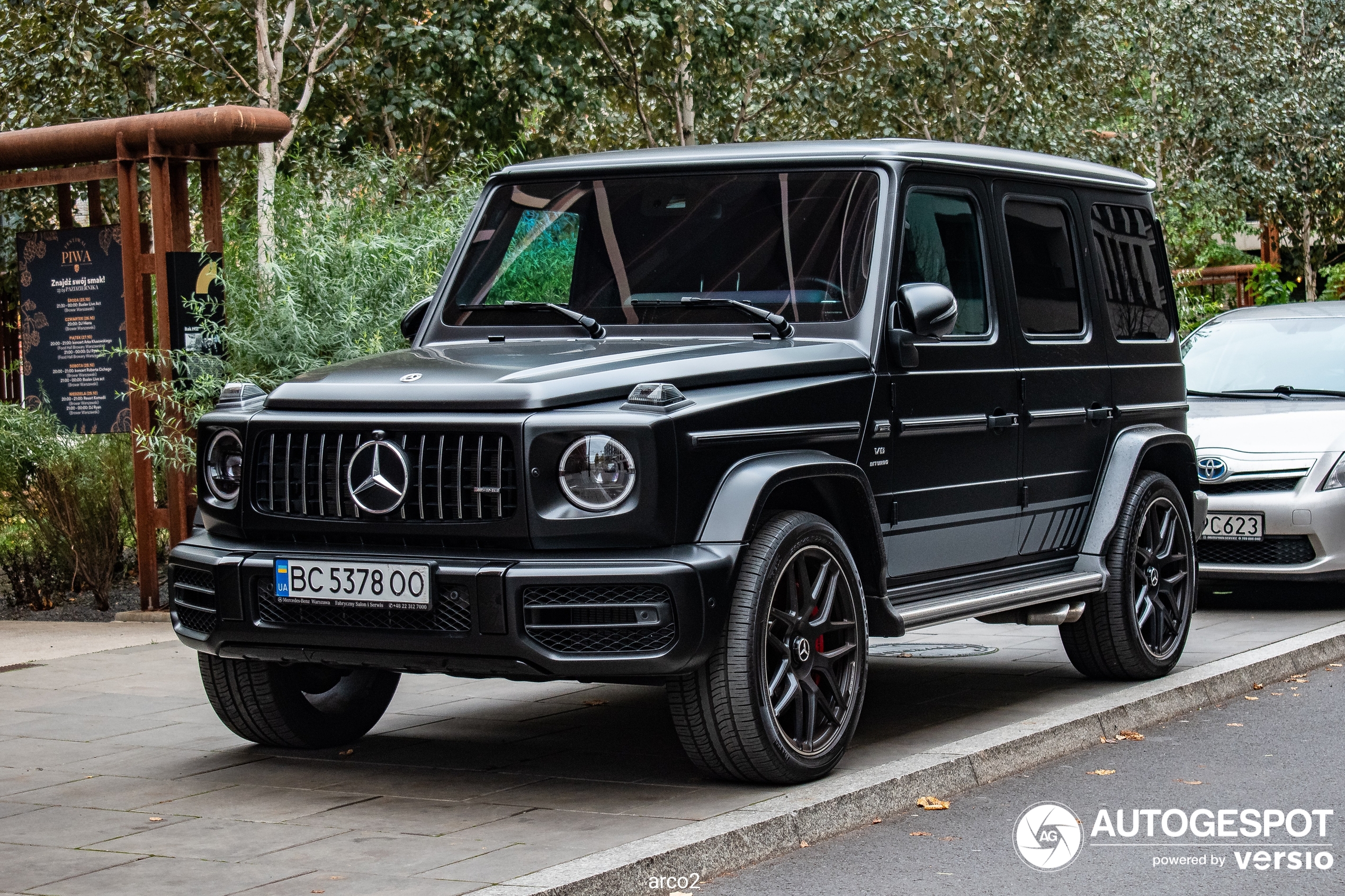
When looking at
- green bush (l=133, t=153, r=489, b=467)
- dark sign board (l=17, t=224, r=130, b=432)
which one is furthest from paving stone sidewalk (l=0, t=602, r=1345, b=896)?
dark sign board (l=17, t=224, r=130, b=432)

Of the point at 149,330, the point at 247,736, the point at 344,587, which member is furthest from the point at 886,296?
the point at 149,330

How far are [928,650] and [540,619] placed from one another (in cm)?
429

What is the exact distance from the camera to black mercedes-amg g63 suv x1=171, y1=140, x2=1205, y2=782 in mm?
5320

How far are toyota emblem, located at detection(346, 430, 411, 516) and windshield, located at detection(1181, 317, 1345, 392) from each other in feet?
23.5

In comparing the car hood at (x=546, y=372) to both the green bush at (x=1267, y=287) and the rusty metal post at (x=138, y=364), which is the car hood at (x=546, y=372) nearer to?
the rusty metal post at (x=138, y=364)

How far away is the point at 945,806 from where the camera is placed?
18.9 ft

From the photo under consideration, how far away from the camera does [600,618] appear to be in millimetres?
5254

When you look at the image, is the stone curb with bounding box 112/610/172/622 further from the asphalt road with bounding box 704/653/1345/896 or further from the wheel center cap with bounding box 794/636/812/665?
the asphalt road with bounding box 704/653/1345/896

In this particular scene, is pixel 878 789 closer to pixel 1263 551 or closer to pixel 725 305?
pixel 725 305

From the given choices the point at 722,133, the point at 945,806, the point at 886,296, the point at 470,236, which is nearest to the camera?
the point at 945,806

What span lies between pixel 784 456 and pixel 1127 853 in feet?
5.15

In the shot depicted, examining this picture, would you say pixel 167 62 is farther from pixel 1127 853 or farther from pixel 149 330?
pixel 1127 853

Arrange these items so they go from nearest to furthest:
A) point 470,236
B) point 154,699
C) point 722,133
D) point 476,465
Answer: point 476,465, point 470,236, point 154,699, point 722,133

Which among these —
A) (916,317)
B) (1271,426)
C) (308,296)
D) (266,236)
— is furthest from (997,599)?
(266,236)
